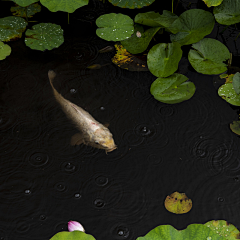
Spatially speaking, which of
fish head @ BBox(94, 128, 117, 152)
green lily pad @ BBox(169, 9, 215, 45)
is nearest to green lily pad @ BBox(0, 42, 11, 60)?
fish head @ BBox(94, 128, 117, 152)

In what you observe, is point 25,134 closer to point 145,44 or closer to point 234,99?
point 145,44

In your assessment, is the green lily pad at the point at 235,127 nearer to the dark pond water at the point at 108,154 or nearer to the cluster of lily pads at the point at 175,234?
the dark pond water at the point at 108,154

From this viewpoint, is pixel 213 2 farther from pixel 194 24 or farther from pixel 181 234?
pixel 181 234

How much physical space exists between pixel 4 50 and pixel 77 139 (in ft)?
4.45

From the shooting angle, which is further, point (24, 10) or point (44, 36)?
point (24, 10)

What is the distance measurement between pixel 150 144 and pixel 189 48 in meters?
1.34

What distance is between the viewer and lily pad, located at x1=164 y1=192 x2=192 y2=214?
2158 millimetres

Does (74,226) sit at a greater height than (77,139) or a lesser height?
lesser

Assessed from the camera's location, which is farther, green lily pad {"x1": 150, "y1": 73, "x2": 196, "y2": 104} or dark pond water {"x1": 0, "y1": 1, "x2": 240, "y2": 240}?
green lily pad {"x1": 150, "y1": 73, "x2": 196, "y2": 104}

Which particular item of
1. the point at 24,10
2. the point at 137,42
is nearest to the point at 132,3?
the point at 137,42

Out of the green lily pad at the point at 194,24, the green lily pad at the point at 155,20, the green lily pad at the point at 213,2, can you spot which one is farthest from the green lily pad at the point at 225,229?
the green lily pad at the point at 213,2

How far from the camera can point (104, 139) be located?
8.07 ft

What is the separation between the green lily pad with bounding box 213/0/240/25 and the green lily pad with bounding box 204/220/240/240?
201 cm

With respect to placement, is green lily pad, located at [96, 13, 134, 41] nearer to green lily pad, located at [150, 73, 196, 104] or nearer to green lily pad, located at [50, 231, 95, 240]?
green lily pad, located at [150, 73, 196, 104]
